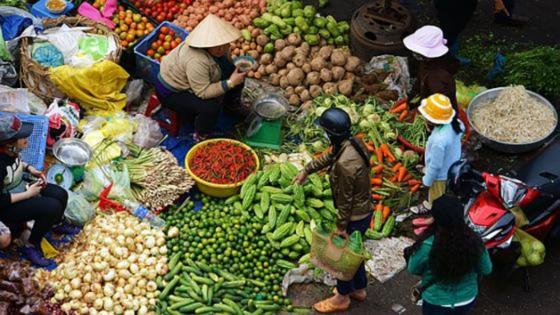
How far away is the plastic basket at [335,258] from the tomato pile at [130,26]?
12.1 feet

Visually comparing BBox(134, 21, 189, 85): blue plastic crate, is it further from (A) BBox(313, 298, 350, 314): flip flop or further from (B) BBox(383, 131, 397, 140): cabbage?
(A) BBox(313, 298, 350, 314): flip flop

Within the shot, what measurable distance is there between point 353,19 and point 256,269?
3.50m

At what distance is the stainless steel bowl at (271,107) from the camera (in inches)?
269

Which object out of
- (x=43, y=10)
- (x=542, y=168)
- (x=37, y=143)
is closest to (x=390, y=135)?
(x=542, y=168)

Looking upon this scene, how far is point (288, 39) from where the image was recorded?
7672 mm

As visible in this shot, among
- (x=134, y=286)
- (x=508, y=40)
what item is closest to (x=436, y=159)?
(x=134, y=286)

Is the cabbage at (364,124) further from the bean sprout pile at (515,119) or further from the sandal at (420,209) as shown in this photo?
the bean sprout pile at (515,119)

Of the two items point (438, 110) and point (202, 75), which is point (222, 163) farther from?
point (438, 110)

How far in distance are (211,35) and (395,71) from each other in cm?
226

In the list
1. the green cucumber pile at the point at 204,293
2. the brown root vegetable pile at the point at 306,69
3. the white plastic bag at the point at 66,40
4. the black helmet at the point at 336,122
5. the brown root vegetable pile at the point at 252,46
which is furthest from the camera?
the brown root vegetable pile at the point at 252,46

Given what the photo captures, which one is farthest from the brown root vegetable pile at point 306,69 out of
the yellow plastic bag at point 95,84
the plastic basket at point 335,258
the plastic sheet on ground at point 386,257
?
the plastic basket at point 335,258

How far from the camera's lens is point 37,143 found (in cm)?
619

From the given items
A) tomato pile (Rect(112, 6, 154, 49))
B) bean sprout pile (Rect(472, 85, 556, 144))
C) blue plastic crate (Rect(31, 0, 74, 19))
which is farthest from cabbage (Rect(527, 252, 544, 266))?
blue plastic crate (Rect(31, 0, 74, 19))

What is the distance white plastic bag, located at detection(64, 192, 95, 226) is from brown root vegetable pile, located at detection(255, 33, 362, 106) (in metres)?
2.47
